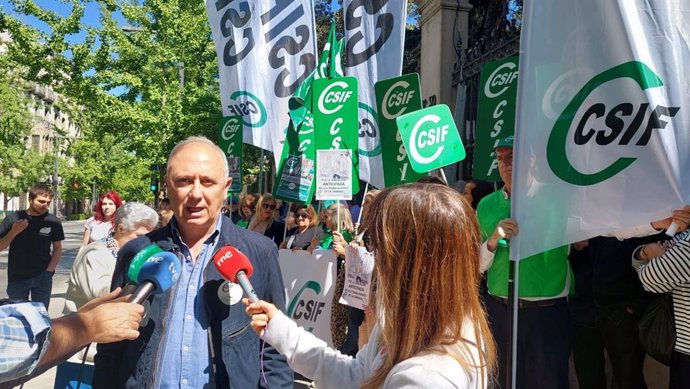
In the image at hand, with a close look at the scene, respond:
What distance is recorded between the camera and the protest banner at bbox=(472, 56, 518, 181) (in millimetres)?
4809

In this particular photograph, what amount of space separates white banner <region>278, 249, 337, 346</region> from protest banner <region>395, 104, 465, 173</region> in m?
1.69

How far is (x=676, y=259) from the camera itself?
Result: 3.23m

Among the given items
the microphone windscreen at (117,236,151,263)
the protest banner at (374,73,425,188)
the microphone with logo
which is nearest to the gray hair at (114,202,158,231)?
the microphone windscreen at (117,236,151,263)

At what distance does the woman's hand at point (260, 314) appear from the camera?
194cm

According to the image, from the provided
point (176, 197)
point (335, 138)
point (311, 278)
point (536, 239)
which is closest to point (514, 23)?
point (335, 138)

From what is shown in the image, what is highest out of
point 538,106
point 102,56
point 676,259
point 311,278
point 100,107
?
point 102,56

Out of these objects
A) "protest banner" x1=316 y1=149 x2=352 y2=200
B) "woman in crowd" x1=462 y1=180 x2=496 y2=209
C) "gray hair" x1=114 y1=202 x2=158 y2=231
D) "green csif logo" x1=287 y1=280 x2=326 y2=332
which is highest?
"protest banner" x1=316 y1=149 x2=352 y2=200

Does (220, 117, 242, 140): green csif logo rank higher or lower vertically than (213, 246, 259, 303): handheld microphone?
higher

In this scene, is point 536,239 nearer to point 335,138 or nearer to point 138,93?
point 335,138

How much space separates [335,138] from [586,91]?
319 cm

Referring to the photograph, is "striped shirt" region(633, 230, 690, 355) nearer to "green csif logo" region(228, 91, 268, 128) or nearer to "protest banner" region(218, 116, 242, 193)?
"green csif logo" region(228, 91, 268, 128)

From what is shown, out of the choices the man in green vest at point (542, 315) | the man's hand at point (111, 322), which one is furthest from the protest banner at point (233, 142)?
the man's hand at point (111, 322)

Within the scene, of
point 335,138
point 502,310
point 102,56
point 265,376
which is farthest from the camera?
point 102,56

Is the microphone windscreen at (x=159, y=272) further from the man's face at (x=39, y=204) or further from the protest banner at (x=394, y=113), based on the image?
the man's face at (x=39, y=204)
